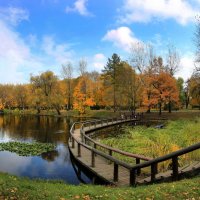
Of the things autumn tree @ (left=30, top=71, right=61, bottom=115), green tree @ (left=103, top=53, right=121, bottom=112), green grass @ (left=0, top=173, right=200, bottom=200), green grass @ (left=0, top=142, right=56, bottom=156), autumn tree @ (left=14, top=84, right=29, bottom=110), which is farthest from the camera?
autumn tree @ (left=14, top=84, right=29, bottom=110)

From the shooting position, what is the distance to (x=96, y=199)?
23.6 ft

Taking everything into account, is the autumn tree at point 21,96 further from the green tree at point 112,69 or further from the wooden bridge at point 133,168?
the wooden bridge at point 133,168

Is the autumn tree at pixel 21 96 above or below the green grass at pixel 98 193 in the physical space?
above

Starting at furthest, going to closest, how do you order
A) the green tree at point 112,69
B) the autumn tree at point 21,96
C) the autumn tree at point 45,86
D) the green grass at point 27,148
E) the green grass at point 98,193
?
the autumn tree at point 21,96 < the autumn tree at point 45,86 < the green tree at point 112,69 < the green grass at point 27,148 < the green grass at point 98,193

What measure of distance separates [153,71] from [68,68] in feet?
106

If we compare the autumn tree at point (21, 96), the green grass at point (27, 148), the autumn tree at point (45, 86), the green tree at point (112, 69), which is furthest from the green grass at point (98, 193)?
the autumn tree at point (21, 96)

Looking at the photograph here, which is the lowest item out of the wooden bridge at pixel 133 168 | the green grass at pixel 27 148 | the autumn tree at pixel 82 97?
the green grass at pixel 27 148

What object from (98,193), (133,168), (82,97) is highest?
(82,97)

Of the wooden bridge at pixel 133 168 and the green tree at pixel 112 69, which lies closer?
the wooden bridge at pixel 133 168

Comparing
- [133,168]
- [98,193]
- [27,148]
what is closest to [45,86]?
[27,148]

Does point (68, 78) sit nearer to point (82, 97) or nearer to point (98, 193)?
point (82, 97)

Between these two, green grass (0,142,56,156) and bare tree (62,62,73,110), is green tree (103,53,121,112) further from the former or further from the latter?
green grass (0,142,56,156)

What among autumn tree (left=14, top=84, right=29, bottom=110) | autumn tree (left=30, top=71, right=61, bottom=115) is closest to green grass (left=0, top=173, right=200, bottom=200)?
autumn tree (left=30, top=71, right=61, bottom=115)

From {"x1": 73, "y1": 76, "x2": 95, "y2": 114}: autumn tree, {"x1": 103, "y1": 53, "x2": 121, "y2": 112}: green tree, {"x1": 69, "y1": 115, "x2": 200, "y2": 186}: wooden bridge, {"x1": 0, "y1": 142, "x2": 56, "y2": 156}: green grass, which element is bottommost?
{"x1": 0, "y1": 142, "x2": 56, "y2": 156}: green grass
